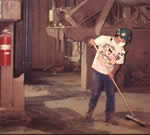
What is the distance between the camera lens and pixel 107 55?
652 cm

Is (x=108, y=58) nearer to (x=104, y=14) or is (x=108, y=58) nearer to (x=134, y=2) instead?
(x=134, y=2)

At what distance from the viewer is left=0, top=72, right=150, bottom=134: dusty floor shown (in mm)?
6082

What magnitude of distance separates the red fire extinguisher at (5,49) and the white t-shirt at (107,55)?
5.71 ft

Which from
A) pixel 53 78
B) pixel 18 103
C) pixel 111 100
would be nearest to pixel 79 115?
pixel 111 100

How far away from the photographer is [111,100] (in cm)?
669

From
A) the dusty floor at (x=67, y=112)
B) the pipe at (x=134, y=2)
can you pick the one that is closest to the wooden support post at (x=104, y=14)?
the pipe at (x=134, y=2)

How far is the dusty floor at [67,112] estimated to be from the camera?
6.08 m

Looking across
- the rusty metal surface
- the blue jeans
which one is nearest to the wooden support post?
the blue jeans

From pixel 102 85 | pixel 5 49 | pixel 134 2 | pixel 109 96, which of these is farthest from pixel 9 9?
pixel 134 2

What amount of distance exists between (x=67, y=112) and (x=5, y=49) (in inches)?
82.0

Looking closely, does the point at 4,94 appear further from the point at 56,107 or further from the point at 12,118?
the point at 56,107

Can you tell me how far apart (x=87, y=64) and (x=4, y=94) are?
164 inches

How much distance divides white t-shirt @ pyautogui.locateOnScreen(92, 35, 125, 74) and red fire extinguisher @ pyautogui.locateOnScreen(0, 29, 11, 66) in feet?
5.71

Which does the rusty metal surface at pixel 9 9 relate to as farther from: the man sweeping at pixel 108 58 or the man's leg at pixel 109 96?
the man's leg at pixel 109 96
